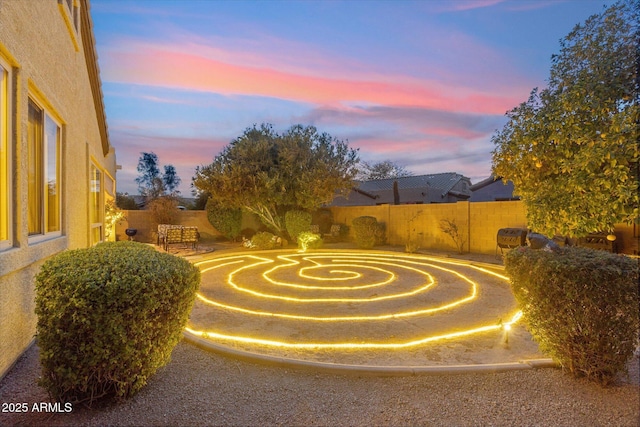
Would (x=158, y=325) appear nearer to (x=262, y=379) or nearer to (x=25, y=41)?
(x=262, y=379)

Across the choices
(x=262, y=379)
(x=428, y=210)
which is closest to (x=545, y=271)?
(x=262, y=379)

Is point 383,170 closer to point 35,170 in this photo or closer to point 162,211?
point 162,211

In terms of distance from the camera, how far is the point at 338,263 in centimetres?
1006

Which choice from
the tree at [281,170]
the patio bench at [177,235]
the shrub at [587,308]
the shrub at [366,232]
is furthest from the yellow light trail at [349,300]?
the patio bench at [177,235]

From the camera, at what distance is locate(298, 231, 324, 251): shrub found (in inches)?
508

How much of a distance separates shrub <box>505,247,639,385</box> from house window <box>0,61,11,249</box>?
445 centimetres

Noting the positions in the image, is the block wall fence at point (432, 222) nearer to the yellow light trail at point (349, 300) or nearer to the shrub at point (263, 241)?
the yellow light trail at point (349, 300)

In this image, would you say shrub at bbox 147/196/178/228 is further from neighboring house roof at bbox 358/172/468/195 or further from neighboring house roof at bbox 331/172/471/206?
neighboring house roof at bbox 358/172/468/195

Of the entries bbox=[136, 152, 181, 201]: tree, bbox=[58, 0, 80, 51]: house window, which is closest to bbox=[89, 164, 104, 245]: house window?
bbox=[58, 0, 80, 51]: house window

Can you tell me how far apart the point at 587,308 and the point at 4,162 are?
15.9 ft

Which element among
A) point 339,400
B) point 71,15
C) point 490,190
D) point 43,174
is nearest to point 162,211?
point 71,15

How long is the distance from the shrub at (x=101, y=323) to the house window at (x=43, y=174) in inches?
74.9

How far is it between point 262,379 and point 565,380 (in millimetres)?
2553

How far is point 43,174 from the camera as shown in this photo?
3.95m
